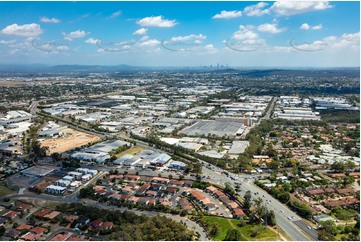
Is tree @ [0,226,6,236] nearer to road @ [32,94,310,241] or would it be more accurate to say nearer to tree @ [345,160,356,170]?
road @ [32,94,310,241]

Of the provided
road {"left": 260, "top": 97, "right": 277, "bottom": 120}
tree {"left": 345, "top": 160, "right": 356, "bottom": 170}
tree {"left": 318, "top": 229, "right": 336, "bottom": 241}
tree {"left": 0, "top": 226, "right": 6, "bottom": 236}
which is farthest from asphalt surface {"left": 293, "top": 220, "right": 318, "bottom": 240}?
road {"left": 260, "top": 97, "right": 277, "bottom": 120}

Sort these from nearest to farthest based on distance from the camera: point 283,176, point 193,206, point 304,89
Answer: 1. point 193,206
2. point 283,176
3. point 304,89

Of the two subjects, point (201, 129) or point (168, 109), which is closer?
point (201, 129)

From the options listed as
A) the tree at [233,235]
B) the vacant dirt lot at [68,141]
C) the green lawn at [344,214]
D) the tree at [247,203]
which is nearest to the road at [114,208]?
the tree at [233,235]

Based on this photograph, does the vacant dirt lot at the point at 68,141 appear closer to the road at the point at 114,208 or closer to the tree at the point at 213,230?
the road at the point at 114,208

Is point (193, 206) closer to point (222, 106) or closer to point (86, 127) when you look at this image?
point (86, 127)

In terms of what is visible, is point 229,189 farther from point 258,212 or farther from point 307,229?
point 307,229

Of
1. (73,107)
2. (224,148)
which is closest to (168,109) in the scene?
(73,107)
